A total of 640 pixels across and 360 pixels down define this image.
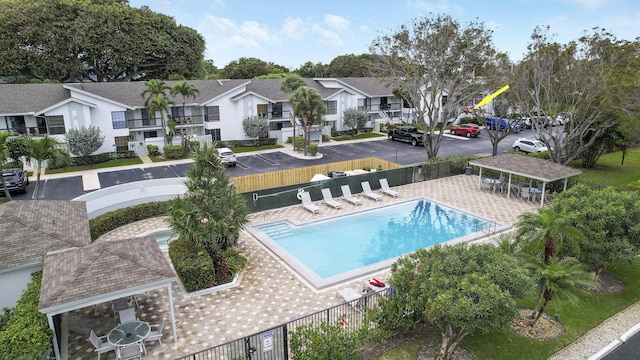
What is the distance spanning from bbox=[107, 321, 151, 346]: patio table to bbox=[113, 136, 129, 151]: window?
102 feet

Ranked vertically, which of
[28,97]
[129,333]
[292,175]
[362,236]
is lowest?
[362,236]

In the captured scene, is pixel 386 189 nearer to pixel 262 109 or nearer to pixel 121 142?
pixel 262 109

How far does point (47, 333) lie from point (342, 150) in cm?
3452

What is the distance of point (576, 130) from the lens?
28812mm

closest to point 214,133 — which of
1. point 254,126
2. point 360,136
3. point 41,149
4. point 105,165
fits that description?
point 254,126

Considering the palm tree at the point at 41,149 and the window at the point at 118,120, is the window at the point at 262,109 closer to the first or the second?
the window at the point at 118,120

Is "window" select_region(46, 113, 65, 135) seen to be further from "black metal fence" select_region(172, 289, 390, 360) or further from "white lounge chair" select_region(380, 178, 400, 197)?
"black metal fence" select_region(172, 289, 390, 360)

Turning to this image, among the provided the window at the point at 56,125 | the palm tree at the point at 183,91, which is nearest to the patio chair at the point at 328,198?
the palm tree at the point at 183,91

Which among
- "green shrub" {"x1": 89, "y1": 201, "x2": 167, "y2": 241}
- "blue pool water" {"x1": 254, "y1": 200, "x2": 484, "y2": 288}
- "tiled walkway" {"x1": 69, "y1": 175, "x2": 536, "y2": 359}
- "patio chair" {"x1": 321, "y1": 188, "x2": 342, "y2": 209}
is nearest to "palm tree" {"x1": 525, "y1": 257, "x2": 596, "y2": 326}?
"tiled walkway" {"x1": 69, "y1": 175, "x2": 536, "y2": 359}

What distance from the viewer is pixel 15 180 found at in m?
27.5

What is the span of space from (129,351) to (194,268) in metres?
4.19

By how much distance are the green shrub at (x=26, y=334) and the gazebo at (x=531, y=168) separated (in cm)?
2407

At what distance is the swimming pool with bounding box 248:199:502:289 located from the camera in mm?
18002

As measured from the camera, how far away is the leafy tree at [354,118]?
49.5m
